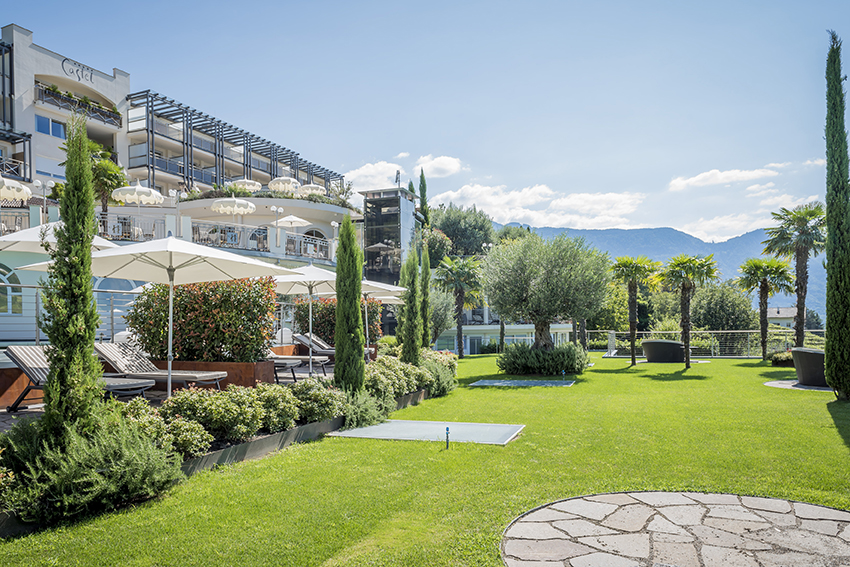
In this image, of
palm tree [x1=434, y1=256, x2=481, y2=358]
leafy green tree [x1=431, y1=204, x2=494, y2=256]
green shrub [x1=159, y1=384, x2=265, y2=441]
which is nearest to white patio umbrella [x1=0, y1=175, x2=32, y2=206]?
green shrub [x1=159, y1=384, x2=265, y2=441]

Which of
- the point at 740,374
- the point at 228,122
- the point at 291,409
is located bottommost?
the point at 740,374

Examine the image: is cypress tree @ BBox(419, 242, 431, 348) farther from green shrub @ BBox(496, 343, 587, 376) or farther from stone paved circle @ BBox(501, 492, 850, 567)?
stone paved circle @ BBox(501, 492, 850, 567)

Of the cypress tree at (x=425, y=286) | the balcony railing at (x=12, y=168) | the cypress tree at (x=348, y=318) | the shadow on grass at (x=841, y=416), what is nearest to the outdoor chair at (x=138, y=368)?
the cypress tree at (x=348, y=318)

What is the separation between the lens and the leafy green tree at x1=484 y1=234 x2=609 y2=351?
20.3 meters

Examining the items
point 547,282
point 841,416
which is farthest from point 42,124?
point 841,416

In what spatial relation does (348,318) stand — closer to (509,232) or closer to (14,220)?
(14,220)

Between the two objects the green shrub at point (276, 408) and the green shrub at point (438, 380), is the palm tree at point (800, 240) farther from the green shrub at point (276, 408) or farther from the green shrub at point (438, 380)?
the green shrub at point (276, 408)

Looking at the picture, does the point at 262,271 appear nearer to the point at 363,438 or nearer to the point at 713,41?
the point at 363,438

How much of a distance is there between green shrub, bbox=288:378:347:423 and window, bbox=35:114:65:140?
30.1 m

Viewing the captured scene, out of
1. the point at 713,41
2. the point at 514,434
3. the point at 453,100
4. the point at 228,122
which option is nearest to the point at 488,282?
the point at 453,100

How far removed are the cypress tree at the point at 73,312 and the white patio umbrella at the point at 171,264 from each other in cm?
204

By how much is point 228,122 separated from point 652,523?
42.7 m

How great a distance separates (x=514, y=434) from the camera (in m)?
8.30

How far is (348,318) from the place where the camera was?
402 inches
